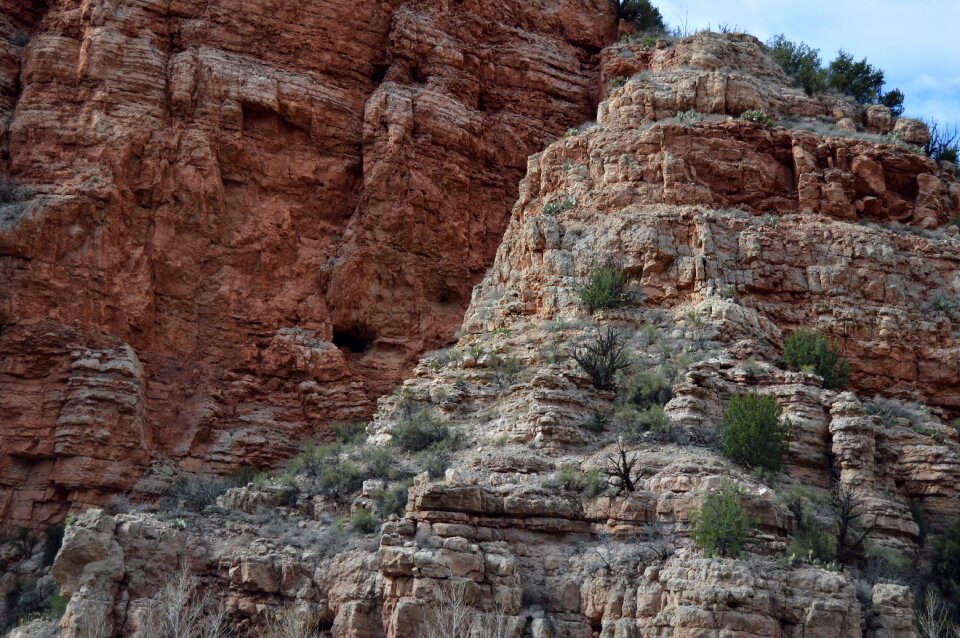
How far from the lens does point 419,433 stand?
74.4ft

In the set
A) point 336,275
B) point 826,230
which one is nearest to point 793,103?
point 826,230

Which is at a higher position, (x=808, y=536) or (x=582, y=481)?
(x=582, y=481)

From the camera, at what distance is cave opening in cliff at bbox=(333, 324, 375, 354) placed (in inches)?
1208

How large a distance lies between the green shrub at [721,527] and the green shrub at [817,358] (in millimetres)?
6193

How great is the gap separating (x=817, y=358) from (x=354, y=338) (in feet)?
40.7

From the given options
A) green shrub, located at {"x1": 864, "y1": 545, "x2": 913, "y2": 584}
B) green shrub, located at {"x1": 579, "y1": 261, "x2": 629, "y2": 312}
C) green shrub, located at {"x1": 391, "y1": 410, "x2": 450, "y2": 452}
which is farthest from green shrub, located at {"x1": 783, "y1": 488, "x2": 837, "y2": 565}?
green shrub, located at {"x1": 391, "y1": 410, "x2": 450, "y2": 452}

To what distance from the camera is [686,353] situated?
77.2 ft

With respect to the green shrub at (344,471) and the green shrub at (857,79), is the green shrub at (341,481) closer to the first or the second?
the green shrub at (344,471)

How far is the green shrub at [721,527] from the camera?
18141 millimetres

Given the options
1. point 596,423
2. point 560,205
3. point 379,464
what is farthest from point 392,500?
point 560,205

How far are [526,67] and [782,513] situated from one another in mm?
19698

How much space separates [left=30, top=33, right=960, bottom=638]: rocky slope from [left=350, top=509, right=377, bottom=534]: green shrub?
0.34 m

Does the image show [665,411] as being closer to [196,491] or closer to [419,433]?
[419,433]

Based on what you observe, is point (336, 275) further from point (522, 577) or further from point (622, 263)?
point (522, 577)
